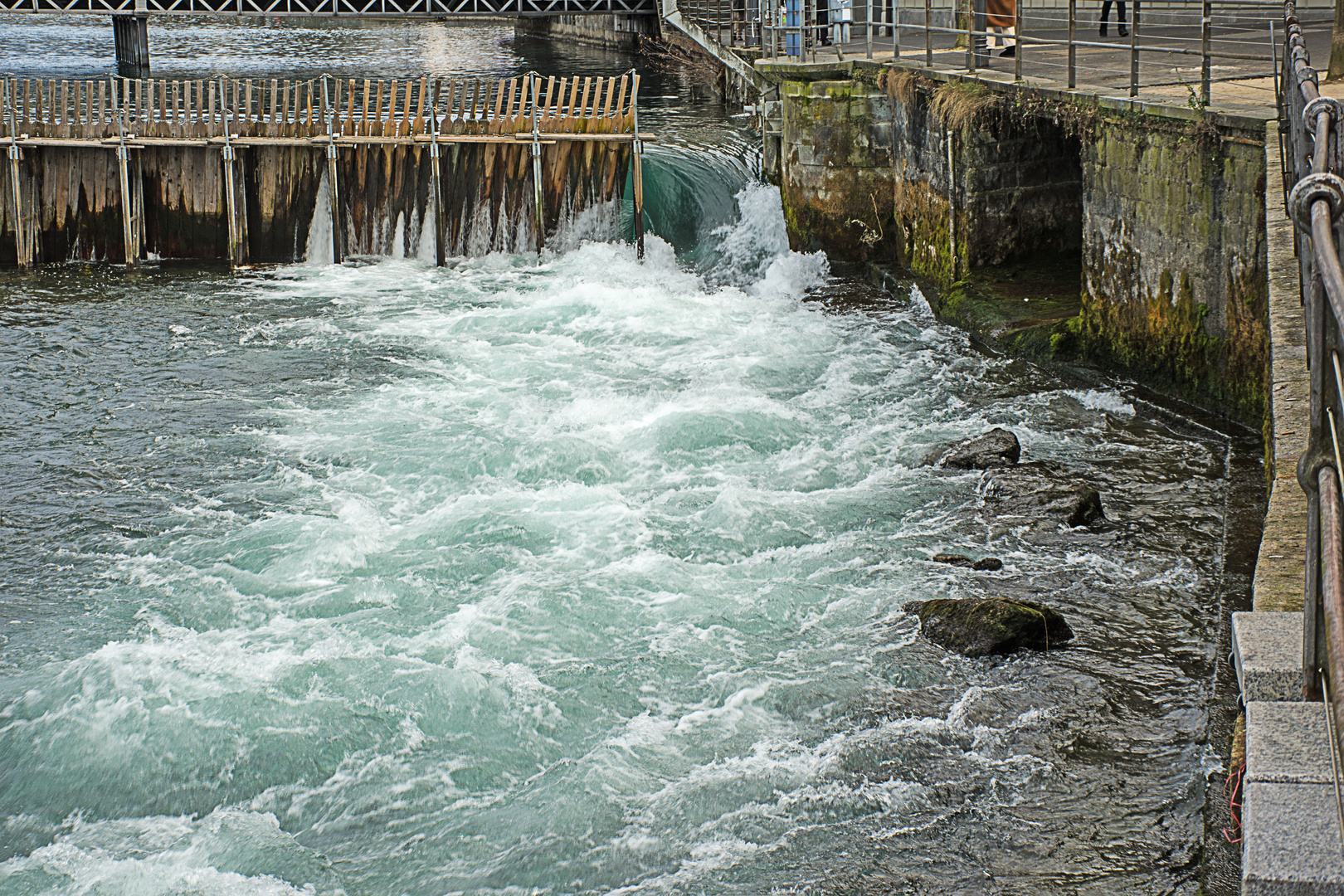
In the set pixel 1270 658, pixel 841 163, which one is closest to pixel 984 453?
pixel 1270 658

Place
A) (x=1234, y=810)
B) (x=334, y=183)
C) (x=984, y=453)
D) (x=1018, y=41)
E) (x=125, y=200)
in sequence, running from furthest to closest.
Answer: (x=334, y=183)
(x=125, y=200)
(x=1018, y=41)
(x=984, y=453)
(x=1234, y=810)

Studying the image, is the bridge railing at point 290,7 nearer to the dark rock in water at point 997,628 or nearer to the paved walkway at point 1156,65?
the paved walkway at point 1156,65

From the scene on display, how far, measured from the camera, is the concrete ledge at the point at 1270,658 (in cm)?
418

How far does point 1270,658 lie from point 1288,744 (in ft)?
2.01

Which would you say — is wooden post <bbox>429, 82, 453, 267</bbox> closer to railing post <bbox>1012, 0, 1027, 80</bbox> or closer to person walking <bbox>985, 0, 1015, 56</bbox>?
person walking <bbox>985, 0, 1015, 56</bbox>

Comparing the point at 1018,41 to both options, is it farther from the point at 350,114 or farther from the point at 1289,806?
the point at 1289,806

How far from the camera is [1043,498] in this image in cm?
1069

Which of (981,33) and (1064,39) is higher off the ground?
(1064,39)

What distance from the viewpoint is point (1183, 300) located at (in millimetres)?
12828

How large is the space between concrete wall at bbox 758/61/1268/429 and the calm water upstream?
0.77 meters

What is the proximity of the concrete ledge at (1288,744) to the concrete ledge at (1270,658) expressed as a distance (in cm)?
13

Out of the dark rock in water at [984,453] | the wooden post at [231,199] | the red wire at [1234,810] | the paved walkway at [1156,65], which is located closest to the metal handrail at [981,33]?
the paved walkway at [1156,65]

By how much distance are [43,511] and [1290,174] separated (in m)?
10.0

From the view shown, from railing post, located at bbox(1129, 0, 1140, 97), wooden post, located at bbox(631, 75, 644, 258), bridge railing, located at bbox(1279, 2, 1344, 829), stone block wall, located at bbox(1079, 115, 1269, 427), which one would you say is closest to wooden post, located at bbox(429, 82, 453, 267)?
wooden post, located at bbox(631, 75, 644, 258)
